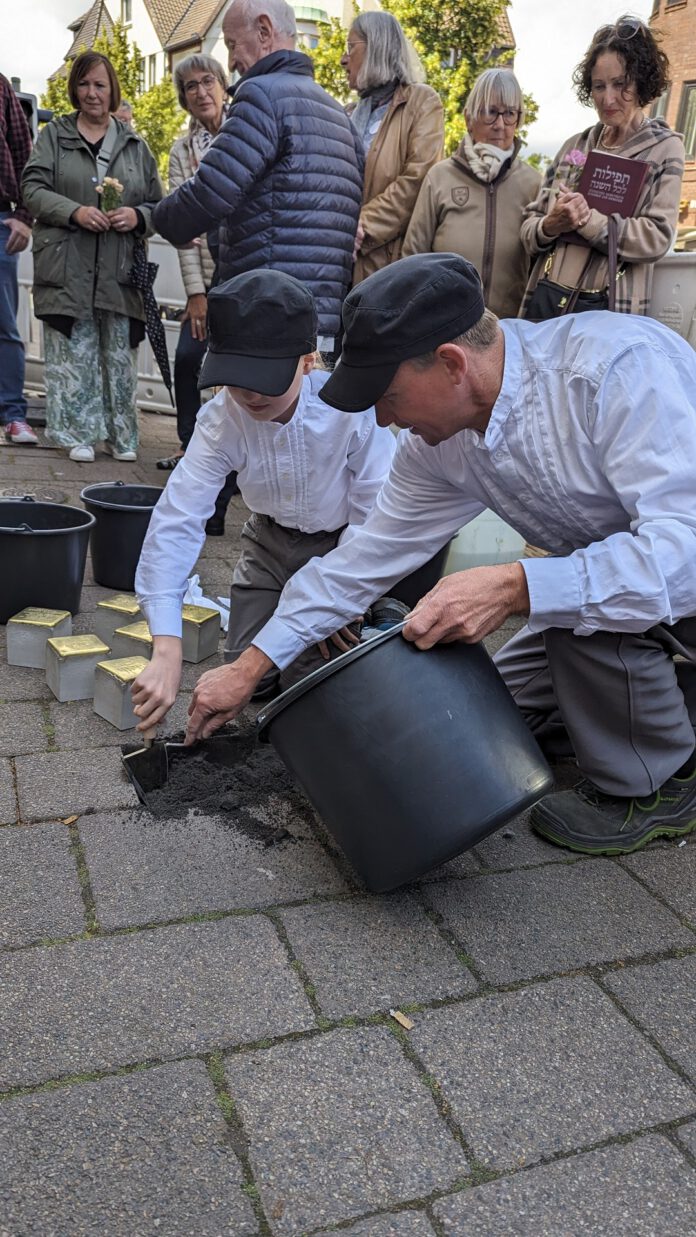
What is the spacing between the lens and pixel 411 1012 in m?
1.72

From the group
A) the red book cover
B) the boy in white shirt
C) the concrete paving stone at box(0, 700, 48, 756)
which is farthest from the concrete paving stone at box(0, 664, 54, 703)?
the red book cover

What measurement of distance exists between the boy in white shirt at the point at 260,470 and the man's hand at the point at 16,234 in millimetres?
3184

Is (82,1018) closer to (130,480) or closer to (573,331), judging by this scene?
(573,331)

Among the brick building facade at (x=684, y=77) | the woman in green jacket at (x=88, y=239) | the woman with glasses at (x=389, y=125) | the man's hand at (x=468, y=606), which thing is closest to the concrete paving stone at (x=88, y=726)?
the man's hand at (x=468, y=606)

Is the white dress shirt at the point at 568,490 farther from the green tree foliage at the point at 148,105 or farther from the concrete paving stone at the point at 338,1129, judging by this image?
the green tree foliage at the point at 148,105

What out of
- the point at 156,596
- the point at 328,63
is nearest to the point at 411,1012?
the point at 156,596

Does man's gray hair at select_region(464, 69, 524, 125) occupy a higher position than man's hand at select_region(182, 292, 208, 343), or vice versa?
man's gray hair at select_region(464, 69, 524, 125)

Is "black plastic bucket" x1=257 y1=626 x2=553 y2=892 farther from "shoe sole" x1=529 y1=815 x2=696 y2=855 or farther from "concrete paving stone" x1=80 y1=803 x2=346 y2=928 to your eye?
"shoe sole" x1=529 y1=815 x2=696 y2=855

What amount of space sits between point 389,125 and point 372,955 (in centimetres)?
343

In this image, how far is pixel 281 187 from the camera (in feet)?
11.3

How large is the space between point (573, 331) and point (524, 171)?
2.14 meters

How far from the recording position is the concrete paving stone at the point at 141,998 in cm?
157

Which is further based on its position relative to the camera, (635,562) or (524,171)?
(524,171)

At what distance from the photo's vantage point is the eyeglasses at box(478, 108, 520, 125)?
3.74m
